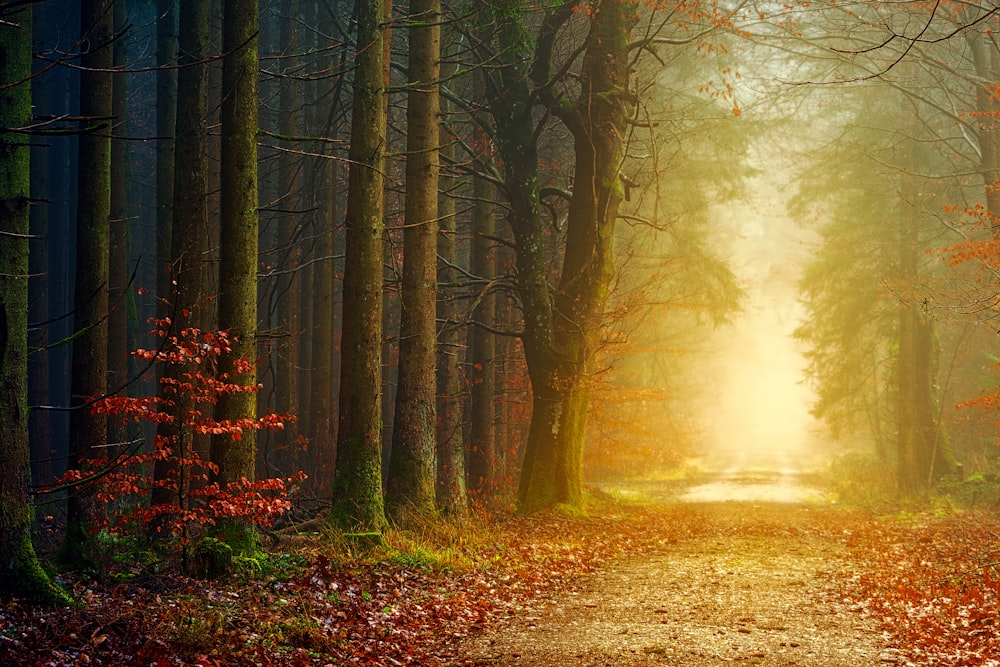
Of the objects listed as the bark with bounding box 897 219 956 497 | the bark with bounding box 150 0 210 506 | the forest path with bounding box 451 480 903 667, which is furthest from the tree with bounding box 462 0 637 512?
the bark with bounding box 897 219 956 497

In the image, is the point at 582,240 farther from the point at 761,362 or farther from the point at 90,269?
the point at 761,362

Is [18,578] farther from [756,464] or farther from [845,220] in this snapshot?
[756,464]

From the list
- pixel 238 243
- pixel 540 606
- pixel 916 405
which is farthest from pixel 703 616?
pixel 916 405

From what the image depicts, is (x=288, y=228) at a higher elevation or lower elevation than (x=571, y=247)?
higher

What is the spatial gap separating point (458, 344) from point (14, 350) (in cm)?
1007

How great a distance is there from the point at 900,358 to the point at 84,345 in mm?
20743

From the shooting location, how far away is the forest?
716cm

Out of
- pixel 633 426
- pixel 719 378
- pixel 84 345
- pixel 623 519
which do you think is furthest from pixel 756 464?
pixel 84 345

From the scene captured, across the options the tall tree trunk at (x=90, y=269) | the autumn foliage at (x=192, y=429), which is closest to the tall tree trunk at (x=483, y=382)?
the tall tree trunk at (x=90, y=269)

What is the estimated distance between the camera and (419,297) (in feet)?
41.2

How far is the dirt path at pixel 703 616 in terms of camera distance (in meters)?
7.07

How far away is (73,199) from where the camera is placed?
26938 mm

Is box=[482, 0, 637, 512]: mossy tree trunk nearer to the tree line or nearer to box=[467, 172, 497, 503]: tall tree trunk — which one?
the tree line

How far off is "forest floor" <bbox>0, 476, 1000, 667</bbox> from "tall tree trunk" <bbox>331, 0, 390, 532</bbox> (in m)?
1.06
